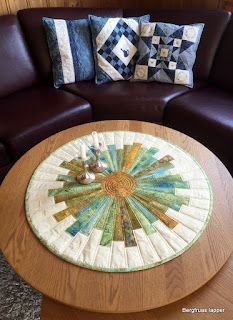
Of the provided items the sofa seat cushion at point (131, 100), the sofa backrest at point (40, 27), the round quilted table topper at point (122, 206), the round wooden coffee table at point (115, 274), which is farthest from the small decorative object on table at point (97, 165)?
the sofa backrest at point (40, 27)

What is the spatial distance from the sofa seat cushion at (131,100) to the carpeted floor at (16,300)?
113 cm

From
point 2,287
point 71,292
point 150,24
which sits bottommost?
point 2,287

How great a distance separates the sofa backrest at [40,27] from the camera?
206 cm

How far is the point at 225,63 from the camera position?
1981mm

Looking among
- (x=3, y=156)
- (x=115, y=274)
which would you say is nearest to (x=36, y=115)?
(x=3, y=156)

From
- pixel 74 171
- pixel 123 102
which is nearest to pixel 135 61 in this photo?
pixel 123 102

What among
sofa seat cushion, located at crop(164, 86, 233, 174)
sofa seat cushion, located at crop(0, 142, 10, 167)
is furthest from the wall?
sofa seat cushion, located at crop(0, 142, 10, 167)

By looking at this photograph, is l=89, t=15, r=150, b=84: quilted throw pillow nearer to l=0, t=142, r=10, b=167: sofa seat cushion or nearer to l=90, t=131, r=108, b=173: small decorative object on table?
l=0, t=142, r=10, b=167: sofa seat cushion

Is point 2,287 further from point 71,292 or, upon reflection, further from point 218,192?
point 218,192

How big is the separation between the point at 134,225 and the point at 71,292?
30cm

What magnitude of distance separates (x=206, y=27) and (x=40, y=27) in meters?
1.21

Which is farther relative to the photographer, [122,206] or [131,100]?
A: [131,100]

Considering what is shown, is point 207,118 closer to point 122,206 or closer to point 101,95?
point 101,95

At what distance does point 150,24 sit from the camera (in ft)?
6.66
